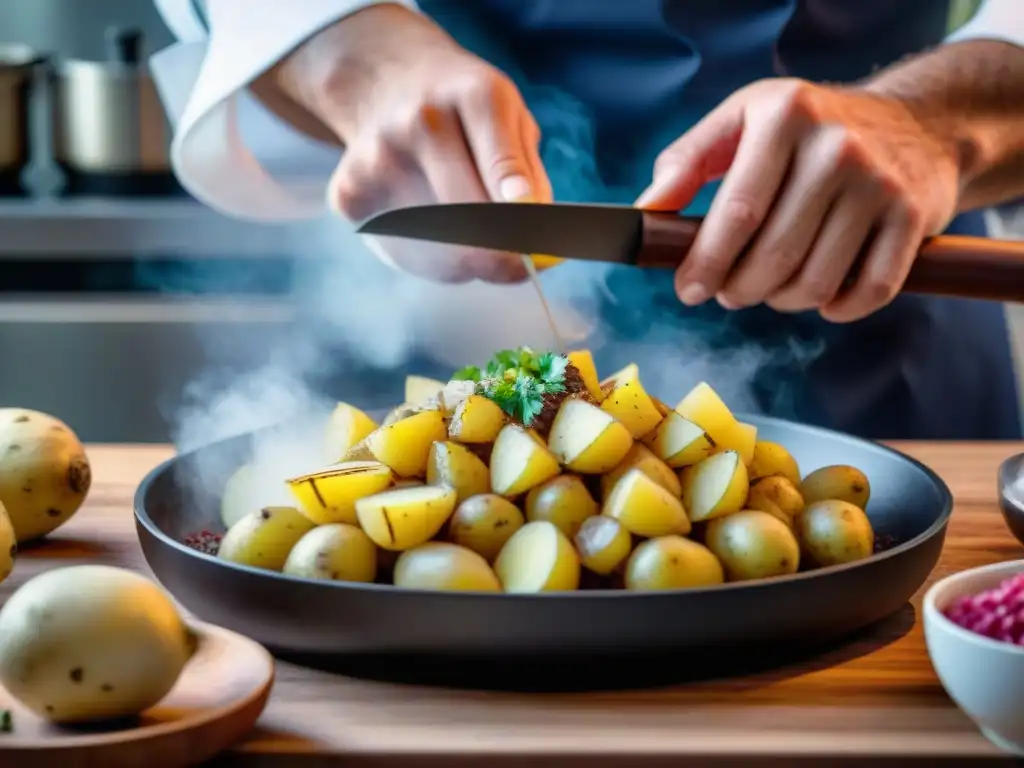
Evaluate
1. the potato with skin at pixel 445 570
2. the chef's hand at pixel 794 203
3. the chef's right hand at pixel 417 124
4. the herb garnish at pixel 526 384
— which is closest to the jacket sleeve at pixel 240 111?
the chef's right hand at pixel 417 124

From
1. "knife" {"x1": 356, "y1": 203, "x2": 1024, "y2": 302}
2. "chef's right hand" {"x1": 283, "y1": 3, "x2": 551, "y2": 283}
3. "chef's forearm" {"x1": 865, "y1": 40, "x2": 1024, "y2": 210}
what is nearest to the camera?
"knife" {"x1": 356, "y1": 203, "x2": 1024, "y2": 302}

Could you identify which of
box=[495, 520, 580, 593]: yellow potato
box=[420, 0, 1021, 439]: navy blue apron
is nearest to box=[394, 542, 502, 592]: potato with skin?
box=[495, 520, 580, 593]: yellow potato

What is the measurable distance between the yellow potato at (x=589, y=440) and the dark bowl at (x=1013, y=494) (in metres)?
0.36

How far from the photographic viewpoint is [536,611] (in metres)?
0.87

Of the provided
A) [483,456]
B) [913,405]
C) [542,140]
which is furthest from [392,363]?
[483,456]

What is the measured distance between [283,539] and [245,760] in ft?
0.67

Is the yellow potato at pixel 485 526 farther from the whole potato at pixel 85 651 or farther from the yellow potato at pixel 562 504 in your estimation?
the whole potato at pixel 85 651

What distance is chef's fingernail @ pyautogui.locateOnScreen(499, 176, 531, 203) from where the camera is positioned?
4.68 ft

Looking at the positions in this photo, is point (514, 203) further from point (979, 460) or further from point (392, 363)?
point (392, 363)

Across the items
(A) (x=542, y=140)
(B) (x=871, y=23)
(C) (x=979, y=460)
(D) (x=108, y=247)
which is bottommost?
(D) (x=108, y=247)

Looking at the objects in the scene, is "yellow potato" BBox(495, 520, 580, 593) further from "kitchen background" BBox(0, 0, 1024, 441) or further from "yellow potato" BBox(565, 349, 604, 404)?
"kitchen background" BBox(0, 0, 1024, 441)

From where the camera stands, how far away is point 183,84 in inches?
84.0

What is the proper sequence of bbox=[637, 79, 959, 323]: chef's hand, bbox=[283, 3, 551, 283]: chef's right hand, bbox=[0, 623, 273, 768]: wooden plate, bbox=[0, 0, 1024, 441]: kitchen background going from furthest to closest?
bbox=[0, 0, 1024, 441]: kitchen background
bbox=[283, 3, 551, 283]: chef's right hand
bbox=[637, 79, 959, 323]: chef's hand
bbox=[0, 623, 273, 768]: wooden plate

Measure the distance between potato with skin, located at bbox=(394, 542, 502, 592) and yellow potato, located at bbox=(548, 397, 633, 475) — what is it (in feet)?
0.38
